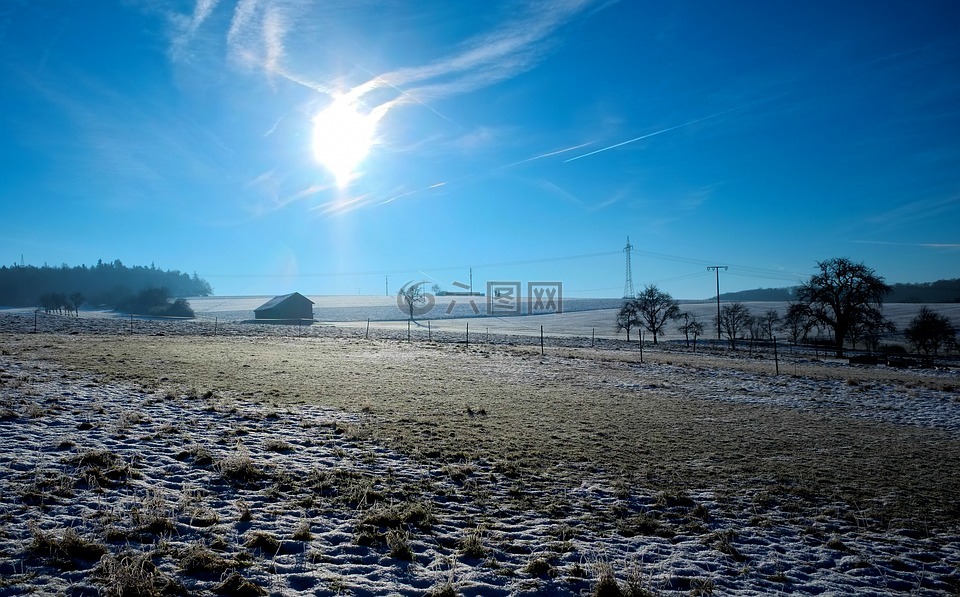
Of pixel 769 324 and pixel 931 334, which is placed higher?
pixel 769 324

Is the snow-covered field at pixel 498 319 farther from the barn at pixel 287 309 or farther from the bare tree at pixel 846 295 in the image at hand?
the bare tree at pixel 846 295

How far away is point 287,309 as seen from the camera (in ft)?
276

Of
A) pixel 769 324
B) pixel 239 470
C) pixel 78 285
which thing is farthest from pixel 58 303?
pixel 769 324

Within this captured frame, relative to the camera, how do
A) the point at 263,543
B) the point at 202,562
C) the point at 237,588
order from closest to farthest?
the point at 237,588
the point at 202,562
the point at 263,543

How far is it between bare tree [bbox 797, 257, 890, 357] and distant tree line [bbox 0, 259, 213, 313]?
4725 inches

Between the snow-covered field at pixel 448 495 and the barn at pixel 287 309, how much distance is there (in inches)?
2757

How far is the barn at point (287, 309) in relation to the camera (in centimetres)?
8300

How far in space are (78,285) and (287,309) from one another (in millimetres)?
111400

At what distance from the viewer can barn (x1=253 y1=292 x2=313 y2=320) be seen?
83000mm

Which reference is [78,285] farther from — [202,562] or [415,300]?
[202,562]

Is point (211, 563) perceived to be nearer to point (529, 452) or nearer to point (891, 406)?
point (529, 452)

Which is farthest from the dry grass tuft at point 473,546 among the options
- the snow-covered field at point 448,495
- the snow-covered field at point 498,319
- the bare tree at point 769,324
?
the bare tree at point 769,324

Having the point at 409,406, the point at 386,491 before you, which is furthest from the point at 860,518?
the point at 409,406

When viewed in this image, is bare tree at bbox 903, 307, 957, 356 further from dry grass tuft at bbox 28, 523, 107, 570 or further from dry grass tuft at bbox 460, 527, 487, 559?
dry grass tuft at bbox 28, 523, 107, 570
